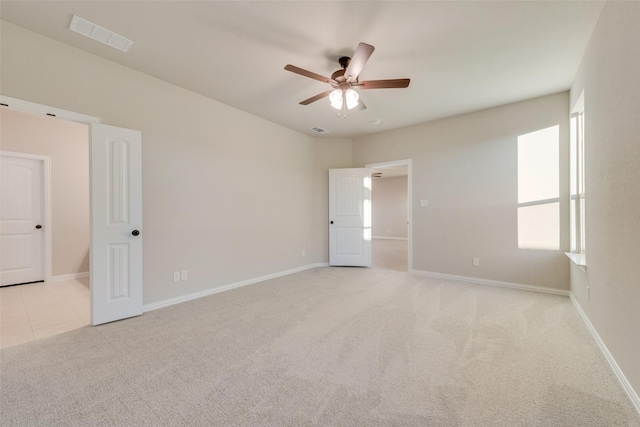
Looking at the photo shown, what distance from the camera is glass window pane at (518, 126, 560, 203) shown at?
358 cm

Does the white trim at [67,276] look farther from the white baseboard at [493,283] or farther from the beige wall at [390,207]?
the beige wall at [390,207]

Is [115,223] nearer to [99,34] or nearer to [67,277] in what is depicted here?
[99,34]

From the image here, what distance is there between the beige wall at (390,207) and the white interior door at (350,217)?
5.46 m

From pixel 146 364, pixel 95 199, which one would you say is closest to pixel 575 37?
pixel 146 364

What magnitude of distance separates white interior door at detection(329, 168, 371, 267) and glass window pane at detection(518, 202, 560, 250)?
2538mm

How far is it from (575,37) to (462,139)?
198 cm

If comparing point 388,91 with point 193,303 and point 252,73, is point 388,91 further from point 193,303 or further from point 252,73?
point 193,303

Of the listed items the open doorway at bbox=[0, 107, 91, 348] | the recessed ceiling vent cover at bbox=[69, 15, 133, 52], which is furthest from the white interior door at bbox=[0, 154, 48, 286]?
the recessed ceiling vent cover at bbox=[69, 15, 133, 52]

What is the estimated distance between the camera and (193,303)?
131 inches

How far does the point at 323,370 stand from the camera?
6.22 feet

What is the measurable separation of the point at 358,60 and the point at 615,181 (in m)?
2.09

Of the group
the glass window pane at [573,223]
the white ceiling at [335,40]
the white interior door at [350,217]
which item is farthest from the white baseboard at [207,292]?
the glass window pane at [573,223]

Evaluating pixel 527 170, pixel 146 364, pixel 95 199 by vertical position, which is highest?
pixel 527 170

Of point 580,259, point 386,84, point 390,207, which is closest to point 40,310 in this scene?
point 386,84
